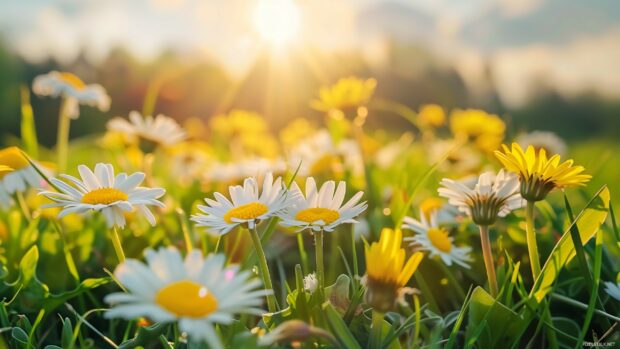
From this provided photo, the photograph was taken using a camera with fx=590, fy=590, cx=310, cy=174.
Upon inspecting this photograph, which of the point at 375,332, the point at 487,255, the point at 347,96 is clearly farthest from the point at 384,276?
the point at 347,96

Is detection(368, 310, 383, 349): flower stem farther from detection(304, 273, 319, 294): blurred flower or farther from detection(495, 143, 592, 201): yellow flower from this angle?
detection(495, 143, 592, 201): yellow flower

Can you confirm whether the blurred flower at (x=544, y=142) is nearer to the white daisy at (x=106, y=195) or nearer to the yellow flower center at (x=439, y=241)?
the yellow flower center at (x=439, y=241)

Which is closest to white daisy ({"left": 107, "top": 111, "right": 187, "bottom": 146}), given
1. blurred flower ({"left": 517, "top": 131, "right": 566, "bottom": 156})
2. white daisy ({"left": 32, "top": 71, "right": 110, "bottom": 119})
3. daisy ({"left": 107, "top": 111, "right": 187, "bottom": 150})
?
daisy ({"left": 107, "top": 111, "right": 187, "bottom": 150})

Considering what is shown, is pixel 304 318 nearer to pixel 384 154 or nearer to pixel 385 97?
pixel 384 154

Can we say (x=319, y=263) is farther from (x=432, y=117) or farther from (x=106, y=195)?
(x=432, y=117)

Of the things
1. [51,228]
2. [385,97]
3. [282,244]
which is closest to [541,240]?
[282,244]
